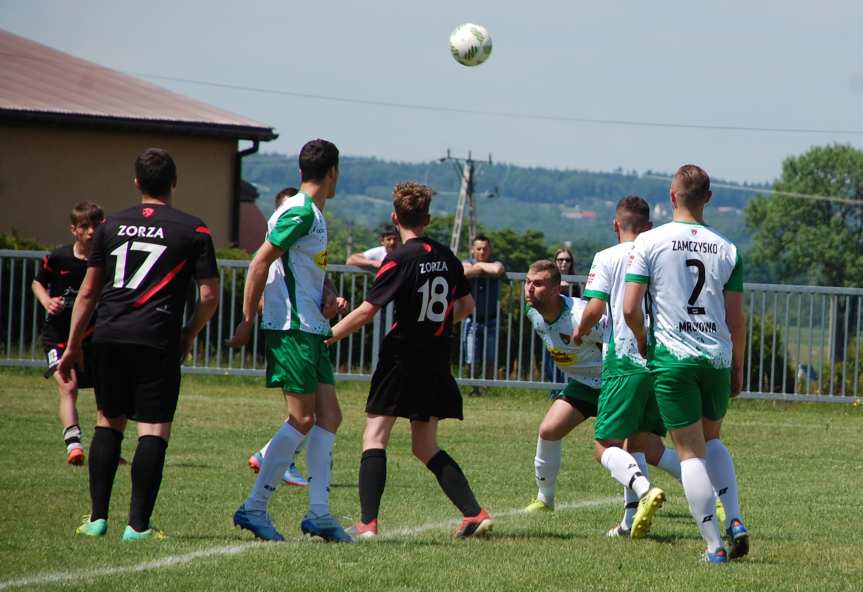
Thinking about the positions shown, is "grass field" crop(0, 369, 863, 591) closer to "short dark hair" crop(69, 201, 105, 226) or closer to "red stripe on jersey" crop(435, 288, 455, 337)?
"red stripe on jersey" crop(435, 288, 455, 337)

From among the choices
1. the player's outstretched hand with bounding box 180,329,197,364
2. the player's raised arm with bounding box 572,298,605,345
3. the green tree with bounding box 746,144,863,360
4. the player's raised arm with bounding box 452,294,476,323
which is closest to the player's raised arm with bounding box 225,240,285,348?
the player's outstretched hand with bounding box 180,329,197,364

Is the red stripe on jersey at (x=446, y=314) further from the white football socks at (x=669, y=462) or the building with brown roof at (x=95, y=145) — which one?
the building with brown roof at (x=95, y=145)

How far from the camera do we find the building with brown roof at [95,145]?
31.2 meters

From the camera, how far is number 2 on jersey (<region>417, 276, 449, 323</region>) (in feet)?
25.4

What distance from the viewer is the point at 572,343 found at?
8.61m

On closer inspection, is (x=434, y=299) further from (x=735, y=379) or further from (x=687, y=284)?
(x=735, y=379)

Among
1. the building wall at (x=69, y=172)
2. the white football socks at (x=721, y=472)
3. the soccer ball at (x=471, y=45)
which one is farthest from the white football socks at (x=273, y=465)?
the building wall at (x=69, y=172)

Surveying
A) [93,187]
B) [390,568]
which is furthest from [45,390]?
[93,187]

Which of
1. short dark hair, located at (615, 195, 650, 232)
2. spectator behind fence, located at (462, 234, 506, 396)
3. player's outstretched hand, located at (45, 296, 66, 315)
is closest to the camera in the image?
short dark hair, located at (615, 195, 650, 232)

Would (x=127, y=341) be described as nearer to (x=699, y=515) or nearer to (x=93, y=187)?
(x=699, y=515)

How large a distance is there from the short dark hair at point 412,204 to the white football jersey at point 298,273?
444 millimetres

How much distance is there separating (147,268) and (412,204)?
1458 millimetres

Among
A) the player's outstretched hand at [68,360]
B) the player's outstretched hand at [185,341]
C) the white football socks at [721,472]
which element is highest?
the player's outstretched hand at [185,341]

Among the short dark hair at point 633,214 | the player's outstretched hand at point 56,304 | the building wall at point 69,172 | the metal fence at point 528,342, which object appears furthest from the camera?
the building wall at point 69,172
